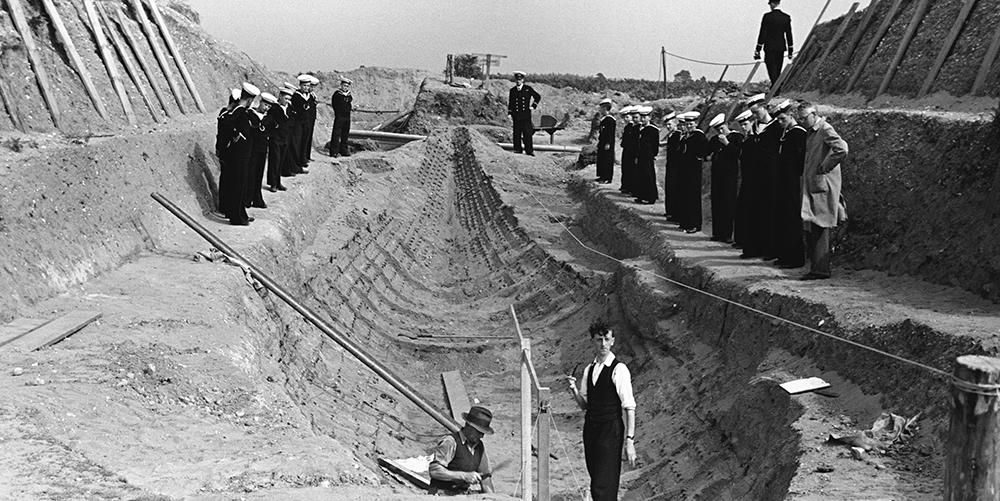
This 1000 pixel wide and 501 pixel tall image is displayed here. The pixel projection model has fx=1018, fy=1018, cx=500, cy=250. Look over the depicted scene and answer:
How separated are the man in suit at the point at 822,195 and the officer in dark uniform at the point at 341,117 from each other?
1358 centimetres

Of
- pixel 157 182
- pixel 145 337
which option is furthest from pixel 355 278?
pixel 145 337

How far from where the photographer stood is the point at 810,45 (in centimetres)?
1773

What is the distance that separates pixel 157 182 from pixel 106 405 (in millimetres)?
6708

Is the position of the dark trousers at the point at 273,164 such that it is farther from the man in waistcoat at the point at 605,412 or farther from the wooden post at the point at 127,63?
the man in waistcoat at the point at 605,412

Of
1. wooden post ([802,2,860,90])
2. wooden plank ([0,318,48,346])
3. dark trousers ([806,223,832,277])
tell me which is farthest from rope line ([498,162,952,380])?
wooden plank ([0,318,48,346])

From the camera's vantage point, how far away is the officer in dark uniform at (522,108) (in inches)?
947

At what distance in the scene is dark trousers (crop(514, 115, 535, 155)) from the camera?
80.7 feet

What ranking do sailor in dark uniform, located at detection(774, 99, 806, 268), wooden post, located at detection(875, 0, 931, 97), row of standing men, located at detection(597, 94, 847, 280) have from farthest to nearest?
1. wooden post, located at detection(875, 0, 931, 97)
2. sailor in dark uniform, located at detection(774, 99, 806, 268)
3. row of standing men, located at detection(597, 94, 847, 280)

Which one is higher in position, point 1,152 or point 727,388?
point 1,152

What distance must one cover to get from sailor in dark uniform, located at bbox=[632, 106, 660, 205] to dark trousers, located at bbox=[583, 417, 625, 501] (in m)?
9.94

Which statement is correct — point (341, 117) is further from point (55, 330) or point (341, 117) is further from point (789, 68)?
point (55, 330)

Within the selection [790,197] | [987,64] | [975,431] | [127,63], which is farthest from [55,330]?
[987,64]

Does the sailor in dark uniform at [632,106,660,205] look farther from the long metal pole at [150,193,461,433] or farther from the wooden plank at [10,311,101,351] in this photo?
the wooden plank at [10,311,101,351]

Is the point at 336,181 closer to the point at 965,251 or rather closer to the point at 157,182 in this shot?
the point at 157,182
